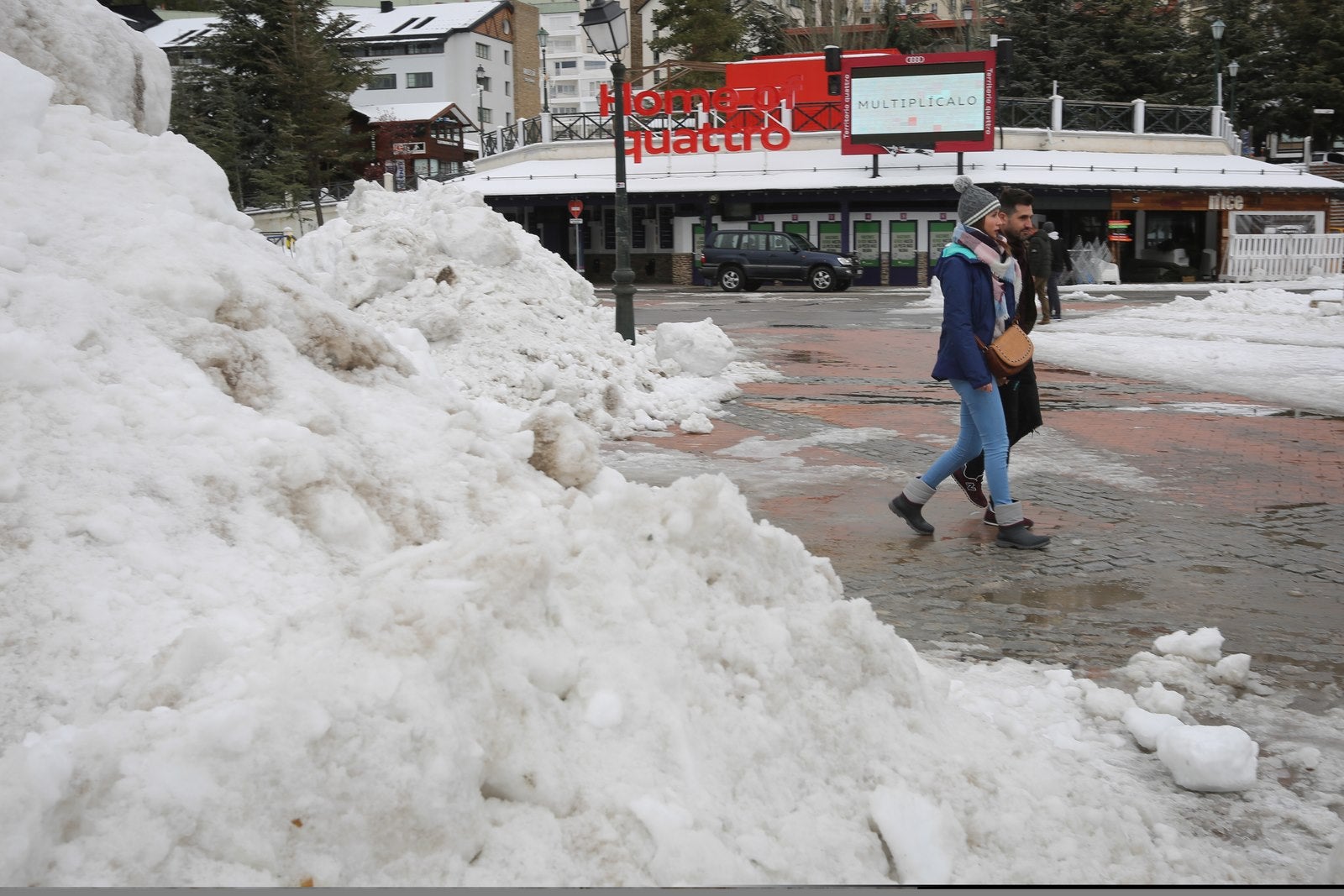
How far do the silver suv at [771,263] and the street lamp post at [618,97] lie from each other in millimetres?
17459

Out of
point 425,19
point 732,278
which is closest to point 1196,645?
point 732,278

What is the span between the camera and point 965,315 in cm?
629

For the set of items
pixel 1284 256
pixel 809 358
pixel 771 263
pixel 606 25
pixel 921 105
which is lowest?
pixel 809 358

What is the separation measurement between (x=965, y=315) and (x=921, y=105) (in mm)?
31052

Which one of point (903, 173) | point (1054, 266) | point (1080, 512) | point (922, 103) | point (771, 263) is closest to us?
point (1080, 512)

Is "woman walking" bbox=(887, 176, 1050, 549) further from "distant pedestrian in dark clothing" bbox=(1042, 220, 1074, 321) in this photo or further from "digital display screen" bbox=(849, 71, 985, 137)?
"digital display screen" bbox=(849, 71, 985, 137)

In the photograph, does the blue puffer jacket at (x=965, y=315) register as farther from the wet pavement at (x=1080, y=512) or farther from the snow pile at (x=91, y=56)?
the snow pile at (x=91, y=56)

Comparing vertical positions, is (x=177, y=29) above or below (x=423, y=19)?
below

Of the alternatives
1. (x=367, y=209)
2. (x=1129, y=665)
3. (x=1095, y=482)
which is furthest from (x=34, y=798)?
(x=367, y=209)

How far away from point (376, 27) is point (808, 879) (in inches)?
3124

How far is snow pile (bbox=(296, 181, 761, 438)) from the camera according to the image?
9.91 metres

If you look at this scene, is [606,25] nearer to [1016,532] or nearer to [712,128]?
[1016,532]

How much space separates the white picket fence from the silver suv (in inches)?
427

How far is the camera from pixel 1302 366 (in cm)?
1370
